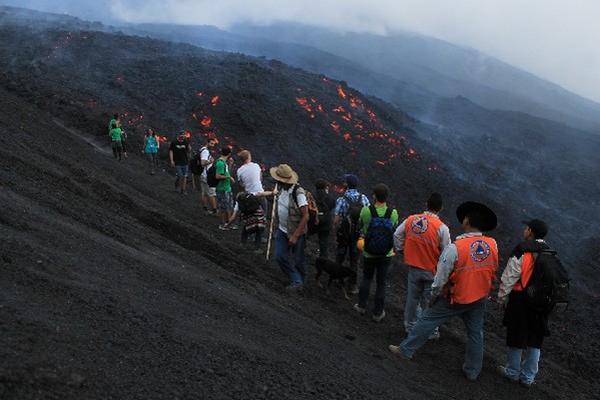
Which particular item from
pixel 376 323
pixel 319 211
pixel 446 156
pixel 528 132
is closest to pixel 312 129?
pixel 446 156

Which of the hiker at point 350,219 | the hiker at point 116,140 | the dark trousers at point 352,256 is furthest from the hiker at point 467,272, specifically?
the hiker at point 116,140

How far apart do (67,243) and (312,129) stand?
780 inches

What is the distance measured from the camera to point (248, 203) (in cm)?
918

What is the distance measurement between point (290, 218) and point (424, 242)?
2.03 m

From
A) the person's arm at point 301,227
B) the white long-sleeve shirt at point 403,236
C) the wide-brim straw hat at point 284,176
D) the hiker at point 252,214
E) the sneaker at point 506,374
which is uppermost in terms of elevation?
the wide-brim straw hat at point 284,176

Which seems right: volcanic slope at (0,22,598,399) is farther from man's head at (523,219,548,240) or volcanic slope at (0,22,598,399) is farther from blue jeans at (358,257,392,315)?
man's head at (523,219,548,240)

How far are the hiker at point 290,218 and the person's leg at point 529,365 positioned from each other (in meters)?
3.30

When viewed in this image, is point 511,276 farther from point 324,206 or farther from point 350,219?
point 324,206

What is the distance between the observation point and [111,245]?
6074 millimetres

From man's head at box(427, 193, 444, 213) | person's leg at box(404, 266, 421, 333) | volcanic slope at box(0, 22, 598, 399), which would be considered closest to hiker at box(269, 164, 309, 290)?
volcanic slope at box(0, 22, 598, 399)

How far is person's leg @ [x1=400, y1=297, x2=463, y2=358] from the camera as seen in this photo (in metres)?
5.82

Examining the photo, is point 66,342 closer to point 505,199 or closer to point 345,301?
point 345,301

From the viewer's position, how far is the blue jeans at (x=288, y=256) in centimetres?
764

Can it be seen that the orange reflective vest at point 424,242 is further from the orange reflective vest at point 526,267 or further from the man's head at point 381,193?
the orange reflective vest at point 526,267
